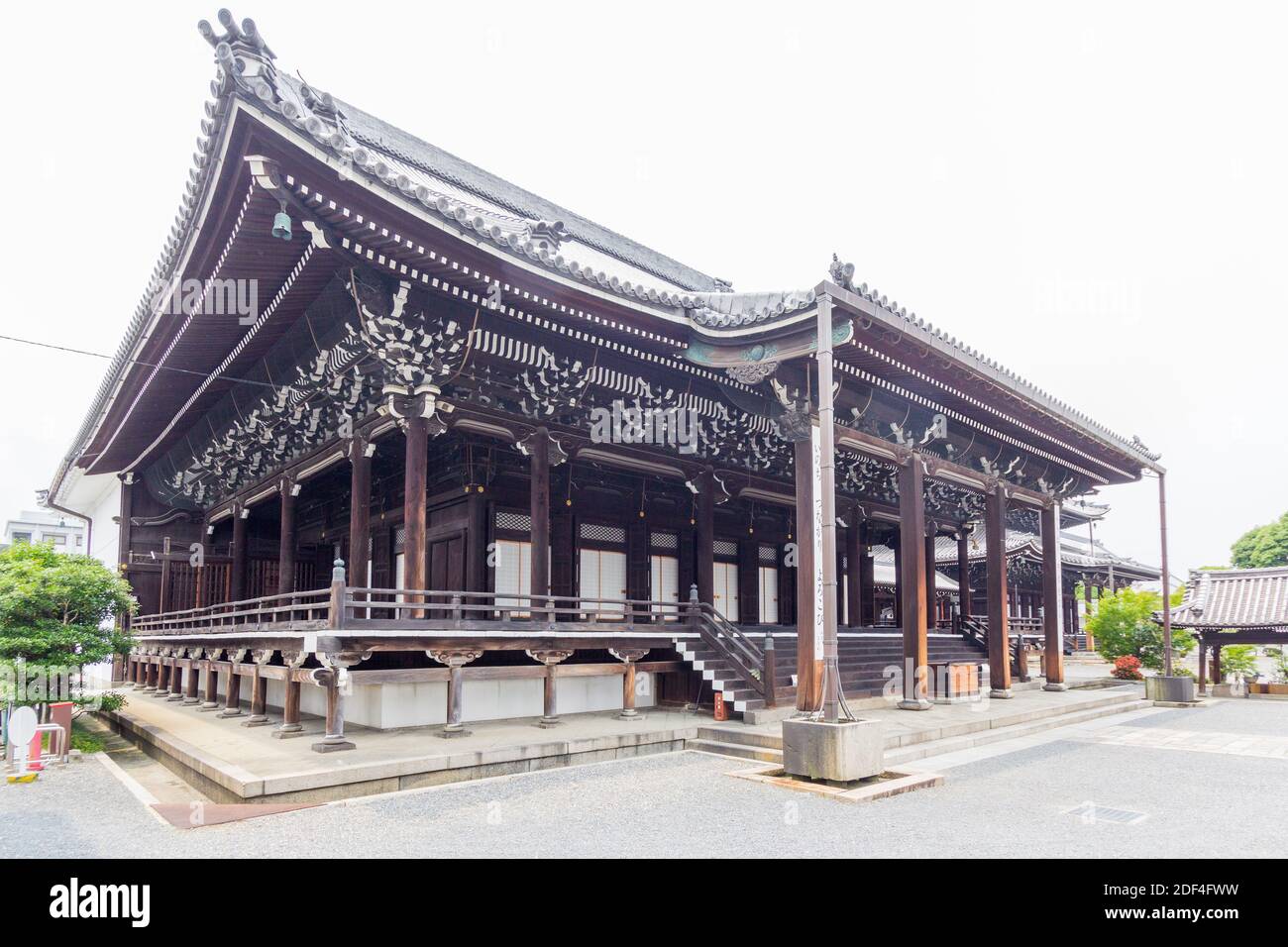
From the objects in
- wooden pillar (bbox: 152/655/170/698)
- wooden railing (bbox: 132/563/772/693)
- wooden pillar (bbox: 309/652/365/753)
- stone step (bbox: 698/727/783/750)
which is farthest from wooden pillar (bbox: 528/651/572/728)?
wooden pillar (bbox: 152/655/170/698)

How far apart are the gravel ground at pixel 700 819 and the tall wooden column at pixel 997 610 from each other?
24.1 ft

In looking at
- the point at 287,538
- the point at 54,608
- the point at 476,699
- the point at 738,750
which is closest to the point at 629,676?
the point at 476,699

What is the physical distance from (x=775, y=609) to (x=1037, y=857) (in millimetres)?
15014

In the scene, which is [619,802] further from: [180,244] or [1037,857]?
[180,244]

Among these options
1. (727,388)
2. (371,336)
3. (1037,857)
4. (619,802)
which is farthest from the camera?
(727,388)

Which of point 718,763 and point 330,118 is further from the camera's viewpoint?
point 718,763

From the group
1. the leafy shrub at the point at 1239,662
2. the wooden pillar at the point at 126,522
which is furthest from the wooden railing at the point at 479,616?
the leafy shrub at the point at 1239,662

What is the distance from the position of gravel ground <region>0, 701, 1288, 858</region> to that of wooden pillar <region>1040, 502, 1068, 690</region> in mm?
9722

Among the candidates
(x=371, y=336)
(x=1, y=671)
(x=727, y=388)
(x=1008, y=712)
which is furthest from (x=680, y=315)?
(x=1, y=671)

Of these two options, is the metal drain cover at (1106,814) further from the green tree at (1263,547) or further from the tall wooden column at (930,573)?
the green tree at (1263,547)

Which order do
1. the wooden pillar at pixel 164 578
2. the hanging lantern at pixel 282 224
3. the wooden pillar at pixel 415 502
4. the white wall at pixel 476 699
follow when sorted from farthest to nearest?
the wooden pillar at pixel 164 578 < the white wall at pixel 476 699 < the wooden pillar at pixel 415 502 < the hanging lantern at pixel 282 224

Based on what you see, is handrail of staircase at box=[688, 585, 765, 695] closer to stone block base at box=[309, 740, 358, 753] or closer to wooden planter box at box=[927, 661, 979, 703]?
wooden planter box at box=[927, 661, 979, 703]

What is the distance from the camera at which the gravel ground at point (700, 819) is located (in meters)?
6.49

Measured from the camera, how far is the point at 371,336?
10.6 metres
